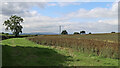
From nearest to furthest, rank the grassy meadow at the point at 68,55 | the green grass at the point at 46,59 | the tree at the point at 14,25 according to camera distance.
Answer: the green grass at the point at 46,59, the grassy meadow at the point at 68,55, the tree at the point at 14,25

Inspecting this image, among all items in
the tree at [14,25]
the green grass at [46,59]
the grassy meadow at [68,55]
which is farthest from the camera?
the tree at [14,25]

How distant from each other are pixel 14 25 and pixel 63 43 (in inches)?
1978

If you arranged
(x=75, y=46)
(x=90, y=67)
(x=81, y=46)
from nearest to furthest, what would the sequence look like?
(x=90, y=67) → (x=81, y=46) → (x=75, y=46)

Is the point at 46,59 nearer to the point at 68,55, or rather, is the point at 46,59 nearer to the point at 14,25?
the point at 68,55

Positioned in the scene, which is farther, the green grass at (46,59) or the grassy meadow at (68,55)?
the grassy meadow at (68,55)

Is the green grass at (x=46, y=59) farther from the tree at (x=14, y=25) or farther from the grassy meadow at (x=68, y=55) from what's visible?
the tree at (x=14, y=25)

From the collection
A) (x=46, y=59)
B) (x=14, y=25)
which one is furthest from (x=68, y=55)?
(x=14, y=25)

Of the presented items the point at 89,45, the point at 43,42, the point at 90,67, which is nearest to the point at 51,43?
the point at 43,42

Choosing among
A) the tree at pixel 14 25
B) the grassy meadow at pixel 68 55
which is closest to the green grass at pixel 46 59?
the grassy meadow at pixel 68 55

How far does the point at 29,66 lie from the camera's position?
7.54m

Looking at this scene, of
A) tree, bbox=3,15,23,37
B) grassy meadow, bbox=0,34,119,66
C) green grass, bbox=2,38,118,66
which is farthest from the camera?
tree, bbox=3,15,23,37

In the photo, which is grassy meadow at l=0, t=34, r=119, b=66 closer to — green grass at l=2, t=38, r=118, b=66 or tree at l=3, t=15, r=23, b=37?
green grass at l=2, t=38, r=118, b=66

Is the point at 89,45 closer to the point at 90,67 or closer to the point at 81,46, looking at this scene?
the point at 81,46

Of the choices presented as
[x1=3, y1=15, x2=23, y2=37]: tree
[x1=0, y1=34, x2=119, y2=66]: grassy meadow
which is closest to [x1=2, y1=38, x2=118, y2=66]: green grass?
[x1=0, y1=34, x2=119, y2=66]: grassy meadow
